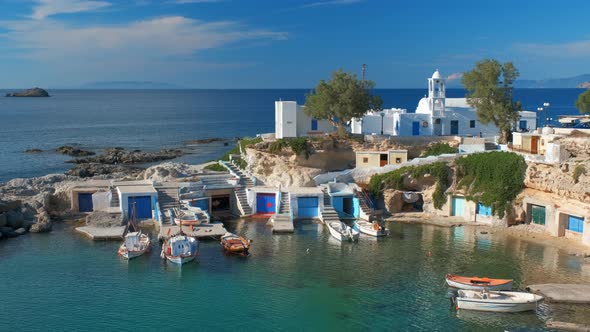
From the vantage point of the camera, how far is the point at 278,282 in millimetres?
31094

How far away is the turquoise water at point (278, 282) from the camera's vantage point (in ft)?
87.3

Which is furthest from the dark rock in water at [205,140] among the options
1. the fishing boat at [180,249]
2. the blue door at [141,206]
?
the fishing boat at [180,249]

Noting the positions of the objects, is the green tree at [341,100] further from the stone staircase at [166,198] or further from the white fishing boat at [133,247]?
the white fishing boat at [133,247]

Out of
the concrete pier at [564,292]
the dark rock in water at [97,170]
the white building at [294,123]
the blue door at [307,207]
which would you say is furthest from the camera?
the dark rock in water at [97,170]

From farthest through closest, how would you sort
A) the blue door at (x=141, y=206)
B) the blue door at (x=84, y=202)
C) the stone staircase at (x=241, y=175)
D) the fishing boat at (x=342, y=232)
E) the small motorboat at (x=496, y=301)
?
Answer: the stone staircase at (x=241, y=175)
the blue door at (x=84, y=202)
the blue door at (x=141, y=206)
the fishing boat at (x=342, y=232)
the small motorboat at (x=496, y=301)

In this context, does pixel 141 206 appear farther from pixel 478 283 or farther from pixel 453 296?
pixel 478 283

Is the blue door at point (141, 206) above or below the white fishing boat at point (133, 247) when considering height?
above

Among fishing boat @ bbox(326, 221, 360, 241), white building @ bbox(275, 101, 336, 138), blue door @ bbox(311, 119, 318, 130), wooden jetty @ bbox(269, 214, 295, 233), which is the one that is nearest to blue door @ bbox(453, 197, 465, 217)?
fishing boat @ bbox(326, 221, 360, 241)

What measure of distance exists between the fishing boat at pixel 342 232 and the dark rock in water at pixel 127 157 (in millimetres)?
43477

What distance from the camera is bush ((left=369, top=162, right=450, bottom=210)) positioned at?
44188 millimetres

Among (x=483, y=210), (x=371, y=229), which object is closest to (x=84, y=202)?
(x=371, y=229)

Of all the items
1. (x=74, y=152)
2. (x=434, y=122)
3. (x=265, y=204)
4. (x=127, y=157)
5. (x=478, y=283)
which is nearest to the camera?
(x=478, y=283)

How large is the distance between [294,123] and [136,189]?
1636 cm

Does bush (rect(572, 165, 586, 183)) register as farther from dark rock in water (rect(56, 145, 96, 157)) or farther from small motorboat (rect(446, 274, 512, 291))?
dark rock in water (rect(56, 145, 96, 157))
